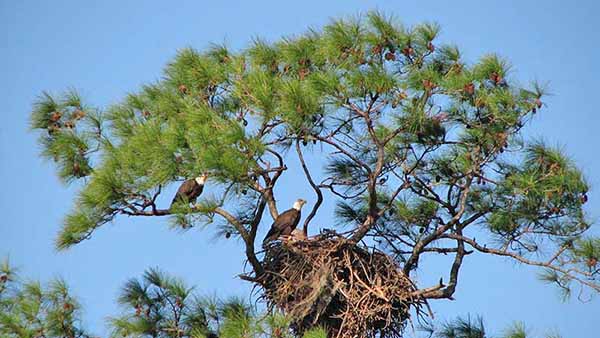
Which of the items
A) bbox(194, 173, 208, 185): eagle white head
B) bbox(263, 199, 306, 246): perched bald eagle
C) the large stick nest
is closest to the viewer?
bbox(194, 173, 208, 185): eagle white head

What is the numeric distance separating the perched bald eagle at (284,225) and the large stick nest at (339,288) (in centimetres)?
11

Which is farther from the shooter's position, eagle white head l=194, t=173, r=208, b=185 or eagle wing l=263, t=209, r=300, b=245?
eagle wing l=263, t=209, r=300, b=245

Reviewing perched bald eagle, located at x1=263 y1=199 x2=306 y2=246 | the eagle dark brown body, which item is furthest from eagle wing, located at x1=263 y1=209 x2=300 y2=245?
the eagle dark brown body

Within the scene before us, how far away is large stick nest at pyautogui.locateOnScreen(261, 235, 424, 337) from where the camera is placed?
31.3 ft

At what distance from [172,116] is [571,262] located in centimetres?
250

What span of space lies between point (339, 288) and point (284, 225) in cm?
60

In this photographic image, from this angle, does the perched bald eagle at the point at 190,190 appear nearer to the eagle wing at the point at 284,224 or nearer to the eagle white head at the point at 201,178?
the eagle white head at the point at 201,178

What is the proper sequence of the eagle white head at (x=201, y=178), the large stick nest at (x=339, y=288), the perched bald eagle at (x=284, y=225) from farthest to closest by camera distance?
the perched bald eagle at (x=284, y=225), the large stick nest at (x=339, y=288), the eagle white head at (x=201, y=178)

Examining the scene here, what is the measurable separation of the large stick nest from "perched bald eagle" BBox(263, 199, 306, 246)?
0.11m

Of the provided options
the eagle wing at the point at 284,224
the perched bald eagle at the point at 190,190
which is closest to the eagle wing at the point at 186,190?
the perched bald eagle at the point at 190,190

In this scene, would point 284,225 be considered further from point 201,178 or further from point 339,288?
point 201,178

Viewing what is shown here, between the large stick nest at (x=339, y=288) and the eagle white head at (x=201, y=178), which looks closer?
the eagle white head at (x=201, y=178)

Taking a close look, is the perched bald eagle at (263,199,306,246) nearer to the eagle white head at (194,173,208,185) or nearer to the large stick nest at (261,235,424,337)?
the large stick nest at (261,235,424,337)

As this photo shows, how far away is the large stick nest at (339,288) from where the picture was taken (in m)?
9.55
